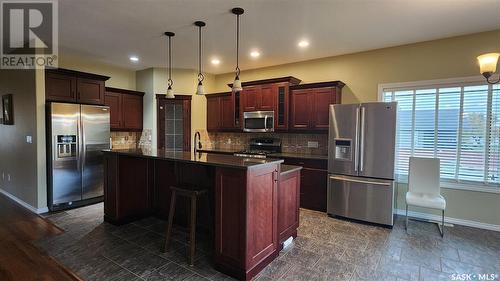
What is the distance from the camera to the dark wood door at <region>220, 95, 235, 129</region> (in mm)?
5848

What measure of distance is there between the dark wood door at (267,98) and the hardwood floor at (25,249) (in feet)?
12.7

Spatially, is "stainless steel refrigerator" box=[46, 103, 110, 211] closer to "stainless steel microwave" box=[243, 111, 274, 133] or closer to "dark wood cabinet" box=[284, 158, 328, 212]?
"stainless steel microwave" box=[243, 111, 274, 133]

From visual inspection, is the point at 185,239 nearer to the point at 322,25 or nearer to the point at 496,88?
the point at 322,25

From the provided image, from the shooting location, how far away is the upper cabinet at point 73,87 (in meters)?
4.19

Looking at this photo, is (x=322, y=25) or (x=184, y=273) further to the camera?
(x=322, y=25)

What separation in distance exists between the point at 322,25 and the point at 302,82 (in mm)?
1861

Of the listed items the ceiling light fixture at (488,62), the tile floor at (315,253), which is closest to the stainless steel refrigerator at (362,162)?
the tile floor at (315,253)

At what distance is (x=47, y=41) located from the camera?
4066mm

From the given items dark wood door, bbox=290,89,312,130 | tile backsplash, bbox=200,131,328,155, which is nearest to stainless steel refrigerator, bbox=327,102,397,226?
dark wood door, bbox=290,89,312,130

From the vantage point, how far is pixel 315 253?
2.88 meters

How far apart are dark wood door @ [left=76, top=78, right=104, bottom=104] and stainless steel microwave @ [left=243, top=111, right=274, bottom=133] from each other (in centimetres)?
282

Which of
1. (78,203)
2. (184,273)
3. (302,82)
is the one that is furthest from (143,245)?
(302,82)

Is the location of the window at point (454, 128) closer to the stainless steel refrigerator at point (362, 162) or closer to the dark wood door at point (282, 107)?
the stainless steel refrigerator at point (362, 162)

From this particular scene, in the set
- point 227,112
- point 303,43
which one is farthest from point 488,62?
point 227,112
